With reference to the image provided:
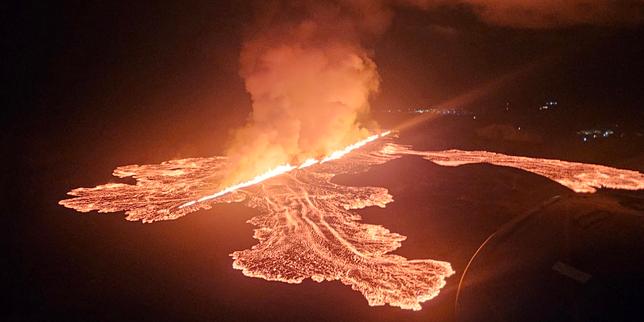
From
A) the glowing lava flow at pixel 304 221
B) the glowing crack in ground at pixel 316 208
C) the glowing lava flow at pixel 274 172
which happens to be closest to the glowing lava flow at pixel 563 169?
the glowing crack in ground at pixel 316 208

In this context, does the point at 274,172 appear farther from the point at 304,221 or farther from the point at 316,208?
the point at 304,221

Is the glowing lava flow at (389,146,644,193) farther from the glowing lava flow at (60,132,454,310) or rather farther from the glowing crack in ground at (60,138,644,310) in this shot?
the glowing lava flow at (60,132,454,310)

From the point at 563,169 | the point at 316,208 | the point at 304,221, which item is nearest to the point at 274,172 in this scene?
the point at 316,208

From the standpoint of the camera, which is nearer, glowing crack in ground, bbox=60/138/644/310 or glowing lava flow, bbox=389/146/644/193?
glowing crack in ground, bbox=60/138/644/310

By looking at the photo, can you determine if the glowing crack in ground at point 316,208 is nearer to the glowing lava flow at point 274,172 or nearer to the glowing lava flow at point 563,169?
the glowing lava flow at point 563,169

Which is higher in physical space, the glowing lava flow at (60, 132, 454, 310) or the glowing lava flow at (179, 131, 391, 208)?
the glowing lava flow at (179, 131, 391, 208)

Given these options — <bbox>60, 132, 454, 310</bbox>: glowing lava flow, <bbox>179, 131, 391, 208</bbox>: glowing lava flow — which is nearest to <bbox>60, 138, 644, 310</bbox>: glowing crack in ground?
<bbox>60, 132, 454, 310</bbox>: glowing lava flow

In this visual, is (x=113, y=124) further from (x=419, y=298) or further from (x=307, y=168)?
(x=419, y=298)

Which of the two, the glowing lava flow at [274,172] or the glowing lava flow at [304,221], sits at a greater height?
the glowing lava flow at [274,172]

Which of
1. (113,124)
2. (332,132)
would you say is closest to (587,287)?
(332,132)
